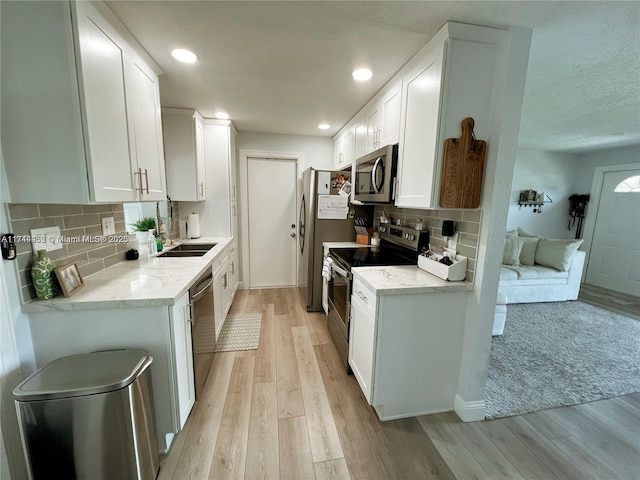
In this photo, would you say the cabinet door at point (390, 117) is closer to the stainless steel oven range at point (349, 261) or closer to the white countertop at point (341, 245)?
the stainless steel oven range at point (349, 261)

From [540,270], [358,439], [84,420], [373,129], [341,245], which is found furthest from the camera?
[540,270]

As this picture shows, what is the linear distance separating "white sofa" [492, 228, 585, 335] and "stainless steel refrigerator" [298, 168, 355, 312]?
237cm

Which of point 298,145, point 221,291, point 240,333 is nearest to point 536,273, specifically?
point 298,145

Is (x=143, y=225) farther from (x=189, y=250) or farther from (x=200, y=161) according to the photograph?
(x=200, y=161)

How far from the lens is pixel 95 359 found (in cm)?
121

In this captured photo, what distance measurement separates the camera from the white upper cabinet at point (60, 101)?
3.59ft

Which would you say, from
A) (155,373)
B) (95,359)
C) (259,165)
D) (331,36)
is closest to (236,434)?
(155,373)

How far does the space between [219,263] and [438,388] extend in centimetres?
208

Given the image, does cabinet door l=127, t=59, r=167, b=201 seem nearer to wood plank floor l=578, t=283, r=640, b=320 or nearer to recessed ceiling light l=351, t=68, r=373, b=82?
recessed ceiling light l=351, t=68, r=373, b=82

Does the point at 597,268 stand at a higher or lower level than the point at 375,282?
lower

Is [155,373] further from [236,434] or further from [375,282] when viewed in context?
[375,282]

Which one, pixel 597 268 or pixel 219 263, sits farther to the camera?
pixel 597 268

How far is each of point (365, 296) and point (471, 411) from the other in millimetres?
1031

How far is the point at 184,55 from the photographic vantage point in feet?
5.67
